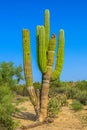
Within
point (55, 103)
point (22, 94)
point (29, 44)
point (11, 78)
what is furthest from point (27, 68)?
point (22, 94)

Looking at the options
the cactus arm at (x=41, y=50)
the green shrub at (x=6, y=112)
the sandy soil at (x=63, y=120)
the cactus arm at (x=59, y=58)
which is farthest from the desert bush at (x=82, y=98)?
the green shrub at (x=6, y=112)

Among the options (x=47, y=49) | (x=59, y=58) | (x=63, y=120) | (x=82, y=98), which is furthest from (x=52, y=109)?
(x=82, y=98)

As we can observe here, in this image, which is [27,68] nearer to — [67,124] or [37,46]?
[37,46]

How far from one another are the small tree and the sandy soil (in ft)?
2.13

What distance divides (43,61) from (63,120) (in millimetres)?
2639

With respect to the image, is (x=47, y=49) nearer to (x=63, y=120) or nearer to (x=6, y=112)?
(x=63, y=120)

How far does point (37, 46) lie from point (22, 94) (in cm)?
1213

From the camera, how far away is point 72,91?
73.0 ft

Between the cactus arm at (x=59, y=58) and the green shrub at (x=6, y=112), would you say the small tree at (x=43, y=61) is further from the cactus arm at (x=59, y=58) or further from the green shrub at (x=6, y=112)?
the green shrub at (x=6, y=112)

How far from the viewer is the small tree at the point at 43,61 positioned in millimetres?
13961

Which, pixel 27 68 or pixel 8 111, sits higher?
pixel 27 68

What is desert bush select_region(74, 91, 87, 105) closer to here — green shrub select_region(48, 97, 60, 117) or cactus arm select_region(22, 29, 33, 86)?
green shrub select_region(48, 97, 60, 117)

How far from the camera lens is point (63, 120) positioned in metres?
14.4

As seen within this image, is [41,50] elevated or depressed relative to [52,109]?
elevated
